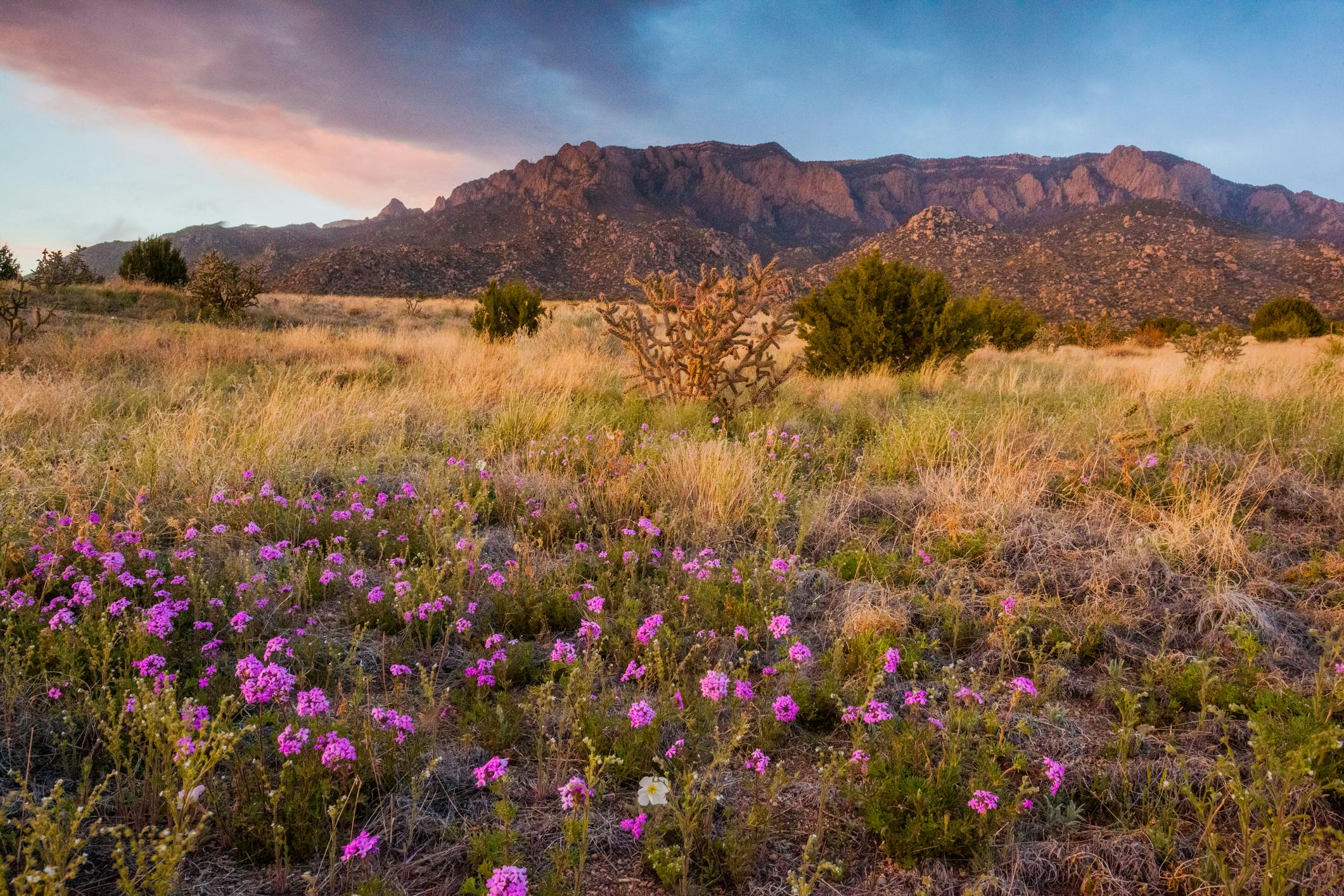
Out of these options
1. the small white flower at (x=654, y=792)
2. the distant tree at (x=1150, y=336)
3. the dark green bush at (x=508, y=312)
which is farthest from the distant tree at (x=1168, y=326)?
→ the small white flower at (x=654, y=792)

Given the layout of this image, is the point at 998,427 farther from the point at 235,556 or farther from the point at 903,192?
the point at 903,192

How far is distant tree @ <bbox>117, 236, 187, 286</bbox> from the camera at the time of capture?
2347cm

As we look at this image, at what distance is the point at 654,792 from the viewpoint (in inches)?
75.7

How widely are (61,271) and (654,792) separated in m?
21.5

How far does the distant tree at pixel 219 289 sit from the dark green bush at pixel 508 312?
19.6ft

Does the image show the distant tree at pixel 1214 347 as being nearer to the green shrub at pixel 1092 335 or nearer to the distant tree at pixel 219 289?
the green shrub at pixel 1092 335

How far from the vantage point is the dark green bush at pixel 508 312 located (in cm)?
1650

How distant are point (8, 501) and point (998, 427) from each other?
6.29 metres

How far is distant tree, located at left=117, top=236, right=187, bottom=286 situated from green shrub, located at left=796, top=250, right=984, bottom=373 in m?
23.1

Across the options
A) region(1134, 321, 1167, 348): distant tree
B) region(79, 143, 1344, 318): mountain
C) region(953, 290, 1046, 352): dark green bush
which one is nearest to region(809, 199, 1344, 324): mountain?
region(79, 143, 1344, 318): mountain

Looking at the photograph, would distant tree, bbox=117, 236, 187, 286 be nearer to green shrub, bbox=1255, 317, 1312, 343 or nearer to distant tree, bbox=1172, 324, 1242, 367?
distant tree, bbox=1172, 324, 1242, 367

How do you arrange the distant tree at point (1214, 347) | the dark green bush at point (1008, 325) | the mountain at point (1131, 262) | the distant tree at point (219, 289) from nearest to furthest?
1. the distant tree at point (1214, 347)
2. the distant tree at point (219, 289)
3. the dark green bush at point (1008, 325)
4. the mountain at point (1131, 262)

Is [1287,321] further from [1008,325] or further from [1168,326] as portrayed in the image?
[1008,325]

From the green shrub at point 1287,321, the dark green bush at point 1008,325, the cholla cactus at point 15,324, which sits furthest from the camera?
the green shrub at point 1287,321
